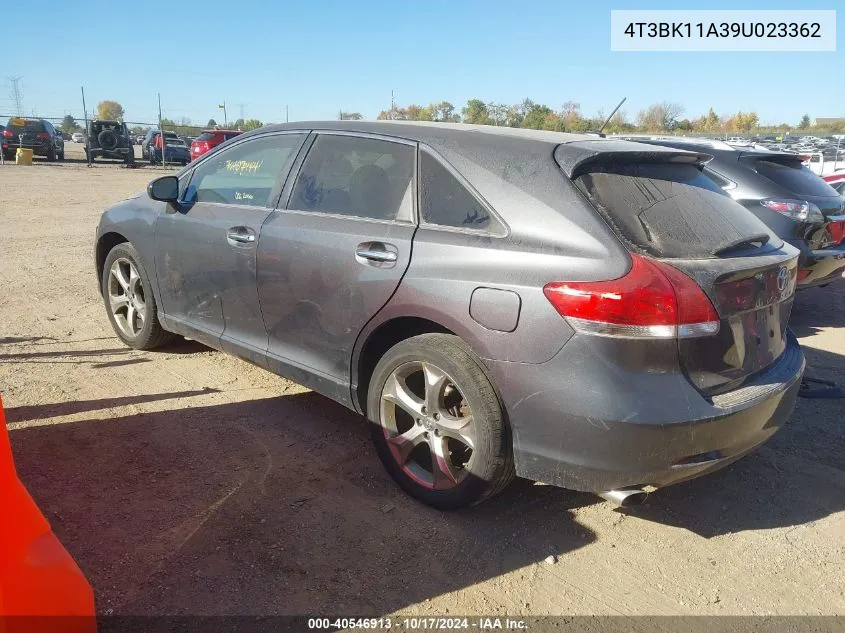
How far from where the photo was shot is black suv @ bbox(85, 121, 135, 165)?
95.8 ft

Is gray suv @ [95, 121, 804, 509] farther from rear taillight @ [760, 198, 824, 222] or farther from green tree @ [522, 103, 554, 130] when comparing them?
green tree @ [522, 103, 554, 130]

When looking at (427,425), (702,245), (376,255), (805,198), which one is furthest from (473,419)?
(805,198)

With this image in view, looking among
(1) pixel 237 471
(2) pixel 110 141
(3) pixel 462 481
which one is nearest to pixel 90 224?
(1) pixel 237 471

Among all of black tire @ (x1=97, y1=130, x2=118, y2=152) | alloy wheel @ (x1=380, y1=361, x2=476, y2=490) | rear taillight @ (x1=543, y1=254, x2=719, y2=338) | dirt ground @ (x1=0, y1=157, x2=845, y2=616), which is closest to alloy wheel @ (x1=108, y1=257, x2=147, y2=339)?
dirt ground @ (x1=0, y1=157, x2=845, y2=616)

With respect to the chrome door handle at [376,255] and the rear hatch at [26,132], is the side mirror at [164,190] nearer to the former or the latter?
the chrome door handle at [376,255]

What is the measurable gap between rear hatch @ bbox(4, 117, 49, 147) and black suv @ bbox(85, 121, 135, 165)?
1889 millimetres

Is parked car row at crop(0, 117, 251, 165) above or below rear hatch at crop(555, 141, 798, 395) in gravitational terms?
above

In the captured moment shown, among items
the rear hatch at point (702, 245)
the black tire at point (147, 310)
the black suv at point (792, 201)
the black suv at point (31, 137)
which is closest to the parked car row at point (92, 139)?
the black suv at point (31, 137)

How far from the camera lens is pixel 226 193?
4.14 metres

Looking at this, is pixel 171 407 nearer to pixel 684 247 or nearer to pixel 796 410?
pixel 684 247

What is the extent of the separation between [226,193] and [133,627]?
2.59 m

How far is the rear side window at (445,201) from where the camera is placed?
2.91 metres

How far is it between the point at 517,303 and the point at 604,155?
78 centimetres

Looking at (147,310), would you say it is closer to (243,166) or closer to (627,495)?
(243,166)
